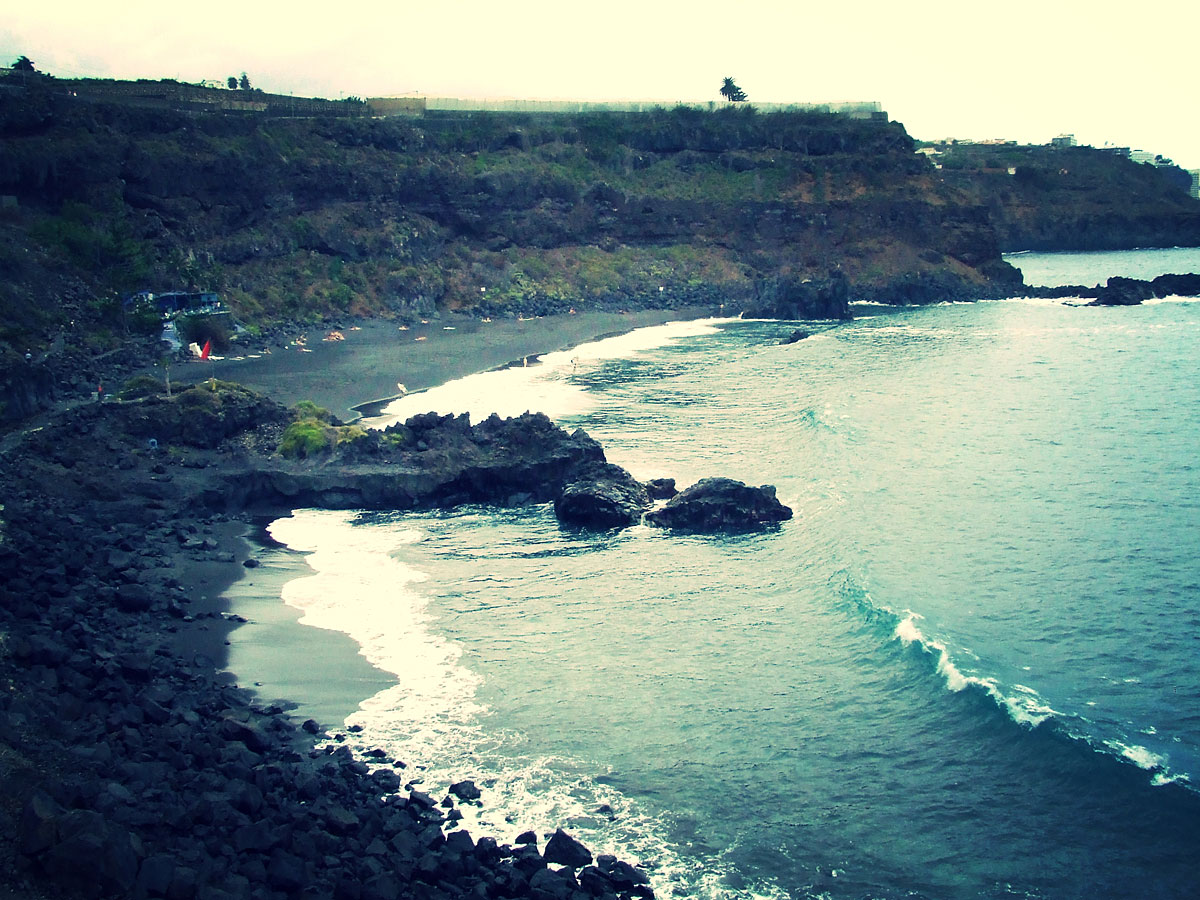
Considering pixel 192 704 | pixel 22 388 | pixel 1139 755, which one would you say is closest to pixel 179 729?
pixel 192 704

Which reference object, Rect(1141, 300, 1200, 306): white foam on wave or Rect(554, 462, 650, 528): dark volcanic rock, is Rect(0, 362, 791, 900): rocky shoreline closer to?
Rect(554, 462, 650, 528): dark volcanic rock

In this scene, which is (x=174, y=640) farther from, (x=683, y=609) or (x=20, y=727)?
(x=683, y=609)

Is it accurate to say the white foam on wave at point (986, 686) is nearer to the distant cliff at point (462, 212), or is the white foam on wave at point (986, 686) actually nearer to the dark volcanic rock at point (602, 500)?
the dark volcanic rock at point (602, 500)

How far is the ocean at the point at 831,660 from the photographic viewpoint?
66.4 feet

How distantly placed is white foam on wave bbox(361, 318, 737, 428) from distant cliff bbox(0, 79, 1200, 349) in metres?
20.1

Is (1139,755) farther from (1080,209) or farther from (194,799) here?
(1080,209)

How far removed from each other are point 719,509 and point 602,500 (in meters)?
4.18

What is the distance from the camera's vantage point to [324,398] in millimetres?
58344

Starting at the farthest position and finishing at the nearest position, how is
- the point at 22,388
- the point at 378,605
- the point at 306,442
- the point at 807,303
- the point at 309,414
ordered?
1. the point at 807,303
2. the point at 22,388
3. the point at 309,414
4. the point at 306,442
5. the point at 378,605

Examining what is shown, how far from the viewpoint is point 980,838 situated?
2012cm

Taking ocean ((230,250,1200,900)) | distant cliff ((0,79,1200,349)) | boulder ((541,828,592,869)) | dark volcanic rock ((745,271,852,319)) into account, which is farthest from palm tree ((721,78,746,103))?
boulder ((541,828,592,869))

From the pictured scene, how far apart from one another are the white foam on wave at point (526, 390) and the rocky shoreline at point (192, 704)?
9754 mm

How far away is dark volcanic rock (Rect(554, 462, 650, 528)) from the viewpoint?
39438 millimetres

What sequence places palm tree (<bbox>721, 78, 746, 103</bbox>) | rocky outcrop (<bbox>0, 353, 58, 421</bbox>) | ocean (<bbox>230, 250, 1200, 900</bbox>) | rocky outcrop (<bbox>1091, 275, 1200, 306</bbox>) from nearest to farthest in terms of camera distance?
ocean (<bbox>230, 250, 1200, 900</bbox>), rocky outcrop (<bbox>0, 353, 58, 421</bbox>), rocky outcrop (<bbox>1091, 275, 1200, 306</bbox>), palm tree (<bbox>721, 78, 746, 103</bbox>)
